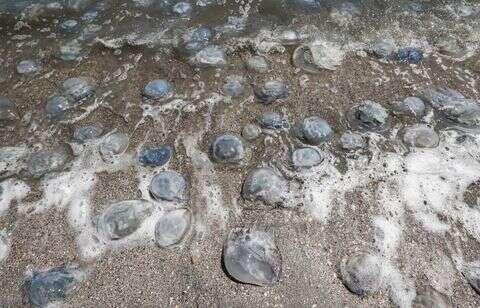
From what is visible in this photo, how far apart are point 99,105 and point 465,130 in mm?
2517

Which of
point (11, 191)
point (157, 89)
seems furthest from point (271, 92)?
point (11, 191)

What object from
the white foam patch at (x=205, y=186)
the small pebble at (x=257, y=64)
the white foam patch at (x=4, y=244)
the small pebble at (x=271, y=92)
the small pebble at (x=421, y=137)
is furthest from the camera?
the small pebble at (x=257, y=64)

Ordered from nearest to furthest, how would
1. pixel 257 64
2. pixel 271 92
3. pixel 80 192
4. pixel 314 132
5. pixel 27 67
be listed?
1. pixel 80 192
2. pixel 314 132
3. pixel 271 92
4. pixel 257 64
5. pixel 27 67

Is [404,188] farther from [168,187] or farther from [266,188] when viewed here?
[168,187]

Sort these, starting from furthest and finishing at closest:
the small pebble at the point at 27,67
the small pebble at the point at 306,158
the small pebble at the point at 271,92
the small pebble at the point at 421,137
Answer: the small pebble at the point at 27,67 < the small pebble at the point at 271,92 < the small pebble at the point at 421,137 < the small pebble at the point at 306,158

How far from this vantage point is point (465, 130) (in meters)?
Result: 2.77

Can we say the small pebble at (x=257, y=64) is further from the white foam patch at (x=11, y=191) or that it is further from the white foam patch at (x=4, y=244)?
the white foam patch at (x=4, y=244)

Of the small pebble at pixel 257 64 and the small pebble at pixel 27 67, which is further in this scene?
the small pebble at pixel 27 67

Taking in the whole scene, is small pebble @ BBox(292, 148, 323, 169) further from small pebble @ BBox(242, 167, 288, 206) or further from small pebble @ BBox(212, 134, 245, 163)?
small pebble @ BBox(212, 134, 245, 163)

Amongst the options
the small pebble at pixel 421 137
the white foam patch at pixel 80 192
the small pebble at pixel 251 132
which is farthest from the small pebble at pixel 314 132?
the white foam patch at pixel 80 192

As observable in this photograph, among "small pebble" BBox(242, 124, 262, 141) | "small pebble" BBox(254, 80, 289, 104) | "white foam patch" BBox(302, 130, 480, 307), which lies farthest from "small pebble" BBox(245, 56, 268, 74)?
"white foam patch" BBox(302, 130, 480, 307)

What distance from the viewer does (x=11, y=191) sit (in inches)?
100

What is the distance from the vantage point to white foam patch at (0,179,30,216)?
8.16 ft

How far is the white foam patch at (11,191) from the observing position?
8.16 feet
